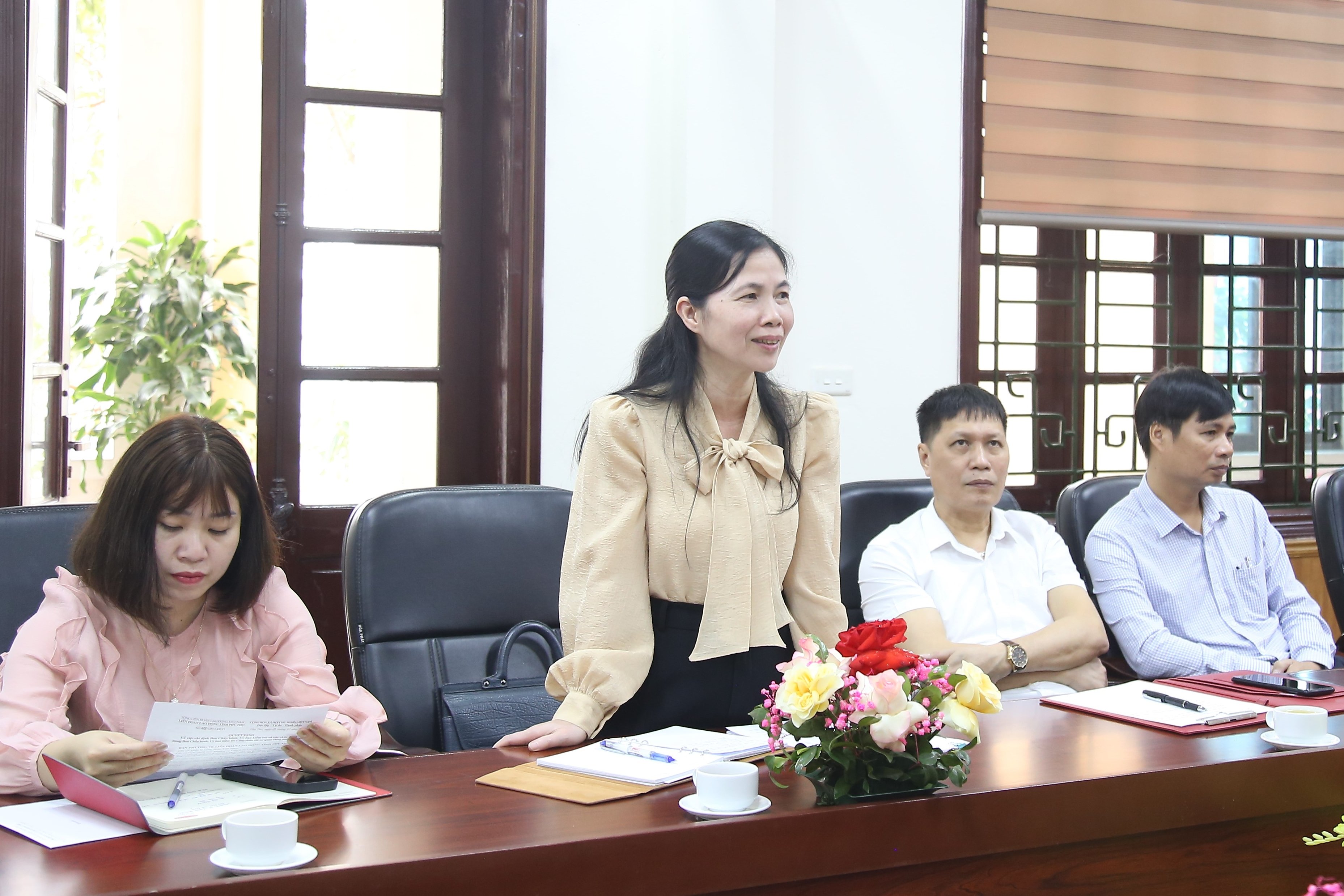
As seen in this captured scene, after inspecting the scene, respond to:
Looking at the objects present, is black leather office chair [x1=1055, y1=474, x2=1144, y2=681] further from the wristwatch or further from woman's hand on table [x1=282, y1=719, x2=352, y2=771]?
woman's hand on table [x1=282, y1=719, x2=352, y2=771]

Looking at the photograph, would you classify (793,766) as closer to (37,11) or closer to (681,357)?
(681,357)

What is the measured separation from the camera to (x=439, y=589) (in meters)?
2.03

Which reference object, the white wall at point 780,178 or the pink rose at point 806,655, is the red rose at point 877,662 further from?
the white wall at point 780,178

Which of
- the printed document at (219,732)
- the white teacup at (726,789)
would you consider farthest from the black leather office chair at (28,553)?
the white teacup at (726,789)

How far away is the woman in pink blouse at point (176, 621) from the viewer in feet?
4.82

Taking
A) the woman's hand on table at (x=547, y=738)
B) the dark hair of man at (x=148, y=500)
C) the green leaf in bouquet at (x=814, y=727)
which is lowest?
the woman's hand on table at (x=547, y=738)

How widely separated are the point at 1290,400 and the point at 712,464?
2862 mm

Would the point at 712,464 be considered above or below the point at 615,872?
above

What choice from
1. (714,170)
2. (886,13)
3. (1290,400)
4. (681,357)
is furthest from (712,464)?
(1290,400)

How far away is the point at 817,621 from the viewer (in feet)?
6.12

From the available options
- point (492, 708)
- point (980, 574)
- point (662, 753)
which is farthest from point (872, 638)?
point (980, 574)

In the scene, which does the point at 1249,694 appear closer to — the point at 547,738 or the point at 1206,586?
the point at 1206,586

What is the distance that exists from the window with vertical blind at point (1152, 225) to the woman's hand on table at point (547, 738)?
6.61 ft

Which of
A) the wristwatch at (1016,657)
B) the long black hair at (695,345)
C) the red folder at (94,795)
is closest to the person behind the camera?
the red folder at (94,795)
